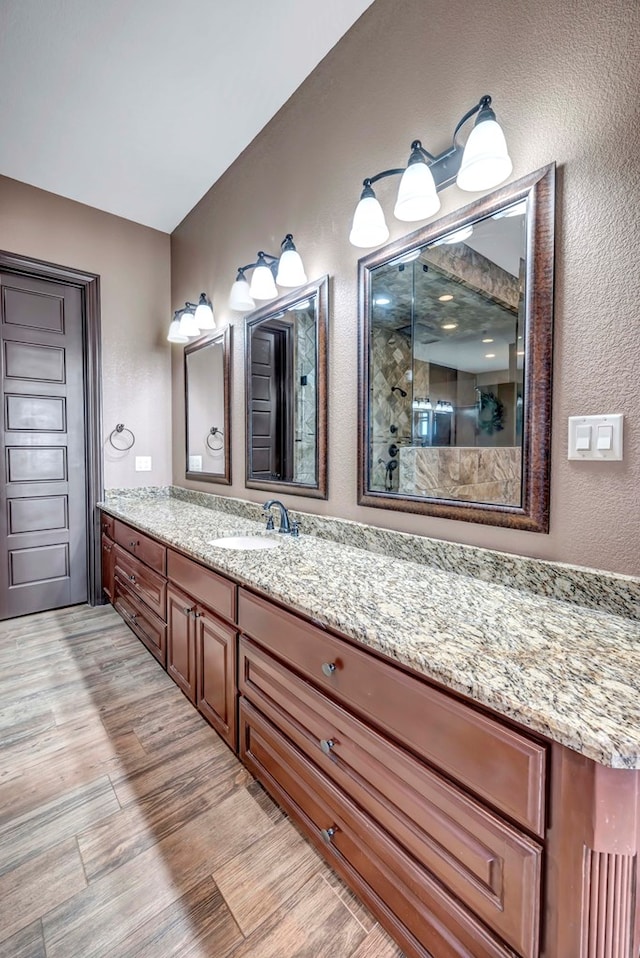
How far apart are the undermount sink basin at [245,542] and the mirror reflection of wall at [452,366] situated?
0.56 meters

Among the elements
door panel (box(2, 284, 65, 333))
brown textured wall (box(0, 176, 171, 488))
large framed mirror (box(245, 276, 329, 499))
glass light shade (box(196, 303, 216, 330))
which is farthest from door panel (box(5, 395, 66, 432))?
large framed mirror (box(245, 276, 329, 499))

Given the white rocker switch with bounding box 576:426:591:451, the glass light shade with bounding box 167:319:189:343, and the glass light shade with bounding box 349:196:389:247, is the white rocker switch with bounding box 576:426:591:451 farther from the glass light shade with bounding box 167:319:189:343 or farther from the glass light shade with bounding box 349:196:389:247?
the glass light shade with bounding box 167:319:189:343

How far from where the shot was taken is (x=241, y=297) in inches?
87.5

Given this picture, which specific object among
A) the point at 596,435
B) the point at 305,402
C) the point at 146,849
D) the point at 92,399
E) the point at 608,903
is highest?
the point at 92,399

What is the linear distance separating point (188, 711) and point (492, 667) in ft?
5.11

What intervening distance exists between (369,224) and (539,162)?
55cm

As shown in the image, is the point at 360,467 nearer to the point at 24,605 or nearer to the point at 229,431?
the point at 229,431

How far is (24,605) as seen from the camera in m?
2.82

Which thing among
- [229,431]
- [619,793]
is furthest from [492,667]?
[229,431]

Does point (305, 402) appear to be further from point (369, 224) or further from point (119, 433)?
point (119, 433)

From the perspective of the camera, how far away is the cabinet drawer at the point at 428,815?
2.32 feet

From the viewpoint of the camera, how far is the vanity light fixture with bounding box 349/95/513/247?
3.78 ft

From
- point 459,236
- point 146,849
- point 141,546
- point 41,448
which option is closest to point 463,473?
point 459,236

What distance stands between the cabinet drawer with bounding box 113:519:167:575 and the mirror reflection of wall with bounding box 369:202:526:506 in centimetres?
108
